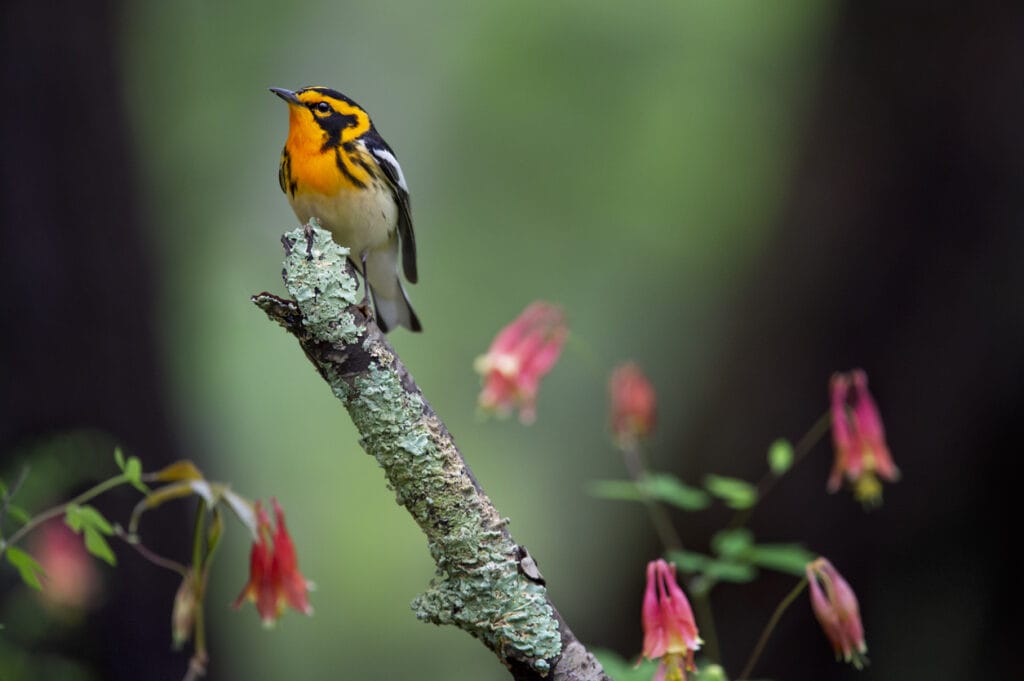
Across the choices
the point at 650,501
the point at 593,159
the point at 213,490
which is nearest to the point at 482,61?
the point at 593,159

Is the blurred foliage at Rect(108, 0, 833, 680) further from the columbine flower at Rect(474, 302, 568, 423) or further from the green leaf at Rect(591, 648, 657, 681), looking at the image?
the green leaf at Rect(591, 648, 657, 681)

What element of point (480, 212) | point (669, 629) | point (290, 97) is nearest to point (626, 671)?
point (669, 629)

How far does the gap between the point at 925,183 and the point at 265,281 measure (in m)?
5.90

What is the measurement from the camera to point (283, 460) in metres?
9.66

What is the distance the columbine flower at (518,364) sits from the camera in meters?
2.56

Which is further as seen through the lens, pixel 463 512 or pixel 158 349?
pixel 158 349

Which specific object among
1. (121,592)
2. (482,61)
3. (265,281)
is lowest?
(121,592)

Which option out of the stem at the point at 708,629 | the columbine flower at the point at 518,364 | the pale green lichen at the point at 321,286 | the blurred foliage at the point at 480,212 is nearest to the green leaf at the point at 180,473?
the pale green lichen at the point at 321,286

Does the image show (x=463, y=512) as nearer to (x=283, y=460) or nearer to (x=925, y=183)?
(x=925, y=183)

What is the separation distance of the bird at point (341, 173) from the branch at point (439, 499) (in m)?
0.85

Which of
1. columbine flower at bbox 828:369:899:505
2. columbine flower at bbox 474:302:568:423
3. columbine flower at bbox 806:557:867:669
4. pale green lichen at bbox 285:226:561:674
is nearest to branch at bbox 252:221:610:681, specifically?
pale green lichen at bbox 285:226:561:674

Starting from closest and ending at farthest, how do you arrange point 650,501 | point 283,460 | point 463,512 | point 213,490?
point 463,512
point 213,490
point 650,501
point 283,460

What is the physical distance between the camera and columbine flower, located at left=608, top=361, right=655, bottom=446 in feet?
8.22

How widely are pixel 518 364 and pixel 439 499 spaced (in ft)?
4.18
